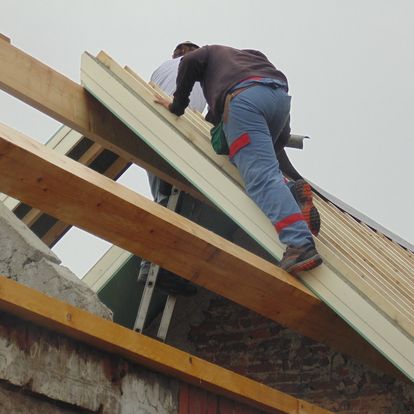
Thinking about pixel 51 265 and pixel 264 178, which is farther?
pixel 264 178

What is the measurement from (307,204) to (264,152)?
0.35 metres

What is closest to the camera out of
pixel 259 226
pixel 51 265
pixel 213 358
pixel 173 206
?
pixel 51 265

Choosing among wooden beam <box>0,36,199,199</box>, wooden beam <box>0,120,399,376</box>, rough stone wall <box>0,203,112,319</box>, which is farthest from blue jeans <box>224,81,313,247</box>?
rough stone wall <box>0,203,112,319</box>

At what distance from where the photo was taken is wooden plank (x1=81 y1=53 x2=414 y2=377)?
415 centimetres

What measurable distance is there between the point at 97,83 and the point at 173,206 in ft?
2.92

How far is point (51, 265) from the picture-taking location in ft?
11.7

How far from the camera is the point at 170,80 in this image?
6.67m

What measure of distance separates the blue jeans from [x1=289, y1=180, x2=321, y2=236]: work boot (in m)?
0.19

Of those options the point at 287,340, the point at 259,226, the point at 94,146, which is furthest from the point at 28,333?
the point at 94,146

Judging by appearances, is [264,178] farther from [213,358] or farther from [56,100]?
[213,358]

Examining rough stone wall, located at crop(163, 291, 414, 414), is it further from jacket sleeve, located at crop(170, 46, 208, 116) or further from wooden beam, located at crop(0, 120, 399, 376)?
jacket sleeve, located at crop(170, 46, 208, 116)

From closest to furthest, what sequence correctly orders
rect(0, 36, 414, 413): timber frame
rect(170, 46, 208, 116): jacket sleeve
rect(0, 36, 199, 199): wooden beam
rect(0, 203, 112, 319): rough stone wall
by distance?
rect(0, 36, 414, 413): timber frame
rect(0, 203, 112, 319): rough stone wall
rect(0, 36, 199, 199): wooden beam
rect(170, 46, 208, 116): jacket sleeve

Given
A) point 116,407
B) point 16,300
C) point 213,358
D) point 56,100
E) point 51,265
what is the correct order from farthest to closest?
point 213,358 → point 56,100 → point 51,265 → point 116,407 → point 16,300

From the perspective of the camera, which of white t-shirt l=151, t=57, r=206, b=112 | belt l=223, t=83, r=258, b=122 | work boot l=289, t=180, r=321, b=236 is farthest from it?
white t-shirt l=151, t=57, r=206, b=112
